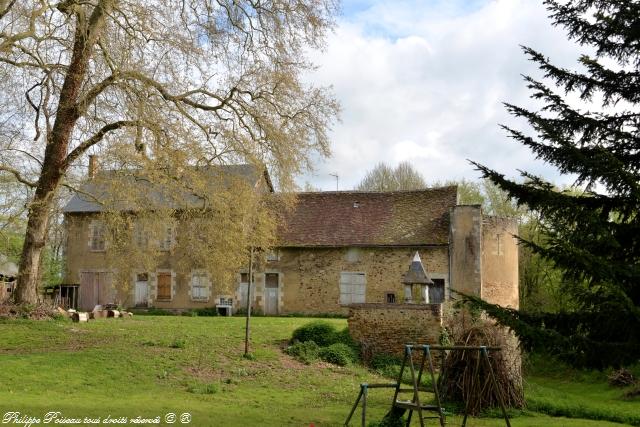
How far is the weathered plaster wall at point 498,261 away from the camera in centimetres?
3019

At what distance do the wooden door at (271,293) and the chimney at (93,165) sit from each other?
47.0 ft

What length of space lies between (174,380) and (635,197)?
10.6 m

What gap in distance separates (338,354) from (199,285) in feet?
43.3

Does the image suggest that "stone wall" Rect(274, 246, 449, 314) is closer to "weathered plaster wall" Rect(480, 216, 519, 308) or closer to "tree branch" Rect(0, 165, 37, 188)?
"weathered plaster wall" Rect(480, 216, 519, 308)

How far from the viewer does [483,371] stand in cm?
1577

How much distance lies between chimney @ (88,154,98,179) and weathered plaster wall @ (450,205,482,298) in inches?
640

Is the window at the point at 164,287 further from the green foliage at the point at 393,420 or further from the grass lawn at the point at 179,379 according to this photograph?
the green foliage at the point at 393,420

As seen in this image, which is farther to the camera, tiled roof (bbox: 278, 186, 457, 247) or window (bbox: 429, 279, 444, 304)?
tiled roof (bbox: 278, 186, 457, 247)

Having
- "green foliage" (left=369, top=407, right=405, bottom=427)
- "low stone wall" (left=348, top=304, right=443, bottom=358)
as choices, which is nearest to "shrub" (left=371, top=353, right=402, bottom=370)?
"low stone wall" (left=348, top=304, right=443, bottom=358)

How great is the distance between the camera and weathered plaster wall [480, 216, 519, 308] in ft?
99.0

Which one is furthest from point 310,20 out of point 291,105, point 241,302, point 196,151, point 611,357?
point 241,302

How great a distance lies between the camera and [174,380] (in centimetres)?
1584

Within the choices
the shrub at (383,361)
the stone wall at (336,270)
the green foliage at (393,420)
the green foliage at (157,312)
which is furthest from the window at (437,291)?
the green foliage at (393,420)

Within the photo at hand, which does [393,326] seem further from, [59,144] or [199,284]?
[199,284]
